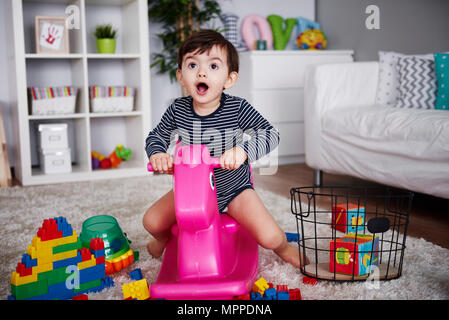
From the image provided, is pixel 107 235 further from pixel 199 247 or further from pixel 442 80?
pixel 442 80

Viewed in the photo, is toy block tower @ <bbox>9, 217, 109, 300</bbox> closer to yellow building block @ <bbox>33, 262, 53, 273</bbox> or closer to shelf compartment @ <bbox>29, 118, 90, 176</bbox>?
yellow building block @ <bbox>33, 262, 53, 273</bbox>

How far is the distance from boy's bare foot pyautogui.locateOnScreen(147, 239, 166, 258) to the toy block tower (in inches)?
7.8

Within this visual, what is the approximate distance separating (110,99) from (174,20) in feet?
2.07

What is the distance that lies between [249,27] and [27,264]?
242cm

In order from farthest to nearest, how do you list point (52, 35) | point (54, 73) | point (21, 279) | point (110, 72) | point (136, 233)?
point (110, 72) < point (54, 73) < point (52, 35) < point (136, 233) < point (21, 279)

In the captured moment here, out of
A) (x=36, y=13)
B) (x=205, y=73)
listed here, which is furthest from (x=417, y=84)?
(x=36, y=13)

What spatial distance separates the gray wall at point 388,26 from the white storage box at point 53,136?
6.18 ft

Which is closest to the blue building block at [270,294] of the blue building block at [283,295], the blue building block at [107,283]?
the blue building block at [283,295]

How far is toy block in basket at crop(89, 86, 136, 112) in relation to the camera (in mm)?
2525

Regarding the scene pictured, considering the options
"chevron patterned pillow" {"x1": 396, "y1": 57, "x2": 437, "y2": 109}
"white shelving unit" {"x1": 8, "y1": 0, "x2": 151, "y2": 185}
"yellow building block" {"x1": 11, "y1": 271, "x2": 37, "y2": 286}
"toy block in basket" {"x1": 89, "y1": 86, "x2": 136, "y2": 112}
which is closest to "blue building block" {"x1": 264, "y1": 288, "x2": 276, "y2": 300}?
"yellow building block" {"x1": 11, "y1": 271, "x2": 37, "y2": 286}

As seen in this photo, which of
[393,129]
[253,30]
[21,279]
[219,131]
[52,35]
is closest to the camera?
[21,279]

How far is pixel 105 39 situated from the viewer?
2.54 m

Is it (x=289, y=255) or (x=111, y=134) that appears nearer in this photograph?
(x=289, y=255)
